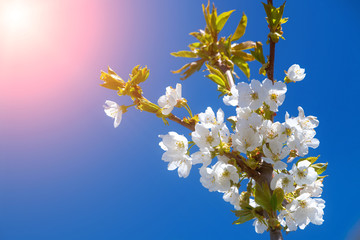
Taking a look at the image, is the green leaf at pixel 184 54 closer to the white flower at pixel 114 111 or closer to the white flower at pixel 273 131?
the white flower at pixel 114 111

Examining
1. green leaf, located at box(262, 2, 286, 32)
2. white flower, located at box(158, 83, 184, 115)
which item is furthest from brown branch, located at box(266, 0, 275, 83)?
white flower, located at box(158, 83, 184, 115)

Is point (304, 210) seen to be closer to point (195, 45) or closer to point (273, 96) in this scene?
point (273, 96)

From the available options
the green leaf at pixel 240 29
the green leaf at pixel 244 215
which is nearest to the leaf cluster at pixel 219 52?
Answer: the green leaf at pixel 240 29

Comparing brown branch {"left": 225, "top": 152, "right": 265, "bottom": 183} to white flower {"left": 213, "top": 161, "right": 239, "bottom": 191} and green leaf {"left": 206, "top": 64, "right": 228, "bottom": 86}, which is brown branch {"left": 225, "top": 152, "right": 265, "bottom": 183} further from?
green leaf {"left": 206, "top": 64, "right": 228, "bottom": 86}

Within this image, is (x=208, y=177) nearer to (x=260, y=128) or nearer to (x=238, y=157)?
(x=238, y=157)

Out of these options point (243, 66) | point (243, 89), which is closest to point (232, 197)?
point (243, 89)

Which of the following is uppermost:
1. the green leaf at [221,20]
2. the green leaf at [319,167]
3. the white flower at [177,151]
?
the green leaf at [221,20]
